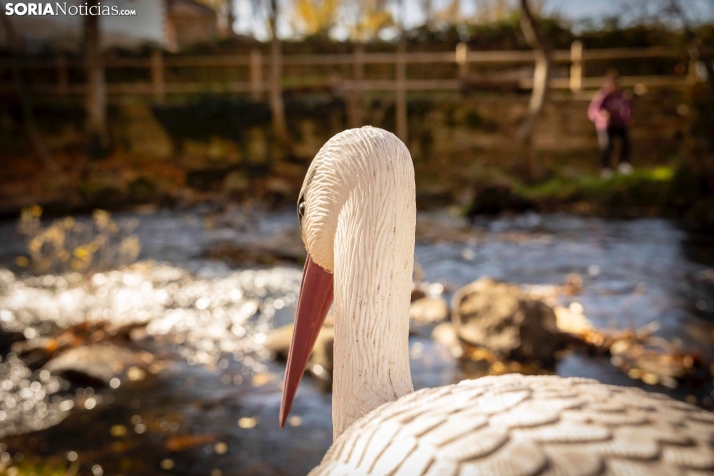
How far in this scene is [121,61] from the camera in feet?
54.2

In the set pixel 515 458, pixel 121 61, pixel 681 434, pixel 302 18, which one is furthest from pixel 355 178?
pixel 302 18

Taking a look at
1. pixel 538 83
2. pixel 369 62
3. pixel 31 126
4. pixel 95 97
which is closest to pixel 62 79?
pixel 95 97

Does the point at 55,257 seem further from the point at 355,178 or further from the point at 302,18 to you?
the point at 302,18

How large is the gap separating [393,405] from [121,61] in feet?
57.2

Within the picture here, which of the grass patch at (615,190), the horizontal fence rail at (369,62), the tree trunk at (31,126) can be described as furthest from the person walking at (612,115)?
the tree trunk at (31,126)

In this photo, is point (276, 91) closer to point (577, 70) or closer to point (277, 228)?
point (277, 228)

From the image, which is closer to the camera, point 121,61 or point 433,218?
point 433,218

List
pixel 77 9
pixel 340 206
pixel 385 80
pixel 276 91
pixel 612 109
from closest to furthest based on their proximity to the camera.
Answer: pixel 340 206 < pixel 77 9 < pixel 612 109 < pixel 276 91 < pixel 385 80

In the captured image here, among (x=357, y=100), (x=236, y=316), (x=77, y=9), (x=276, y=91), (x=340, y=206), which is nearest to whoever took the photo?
(x=340, y=206)

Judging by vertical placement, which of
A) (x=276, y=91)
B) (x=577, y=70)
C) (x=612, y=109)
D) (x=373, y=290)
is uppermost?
(x=577, y=70)

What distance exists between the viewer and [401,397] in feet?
4.47

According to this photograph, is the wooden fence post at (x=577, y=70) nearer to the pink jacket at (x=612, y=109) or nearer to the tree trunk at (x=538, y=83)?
the tree trunk at (x=538, y=83)

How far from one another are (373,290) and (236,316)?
4525 millimetres

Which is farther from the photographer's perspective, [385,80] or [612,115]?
[385,80]
